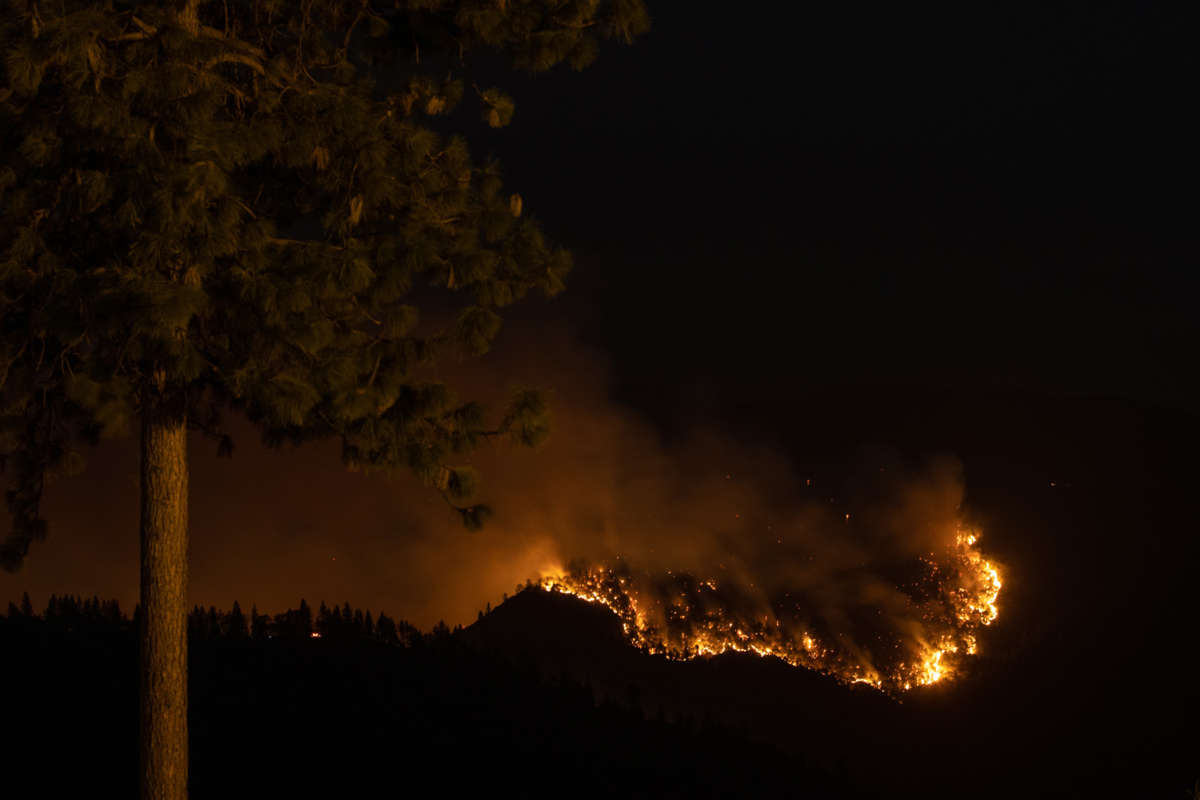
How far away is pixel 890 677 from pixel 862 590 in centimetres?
239

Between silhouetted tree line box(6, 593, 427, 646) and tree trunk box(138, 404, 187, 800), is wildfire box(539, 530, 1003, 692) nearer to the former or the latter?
silhouetted tree line box(6, 593, 427, 646)

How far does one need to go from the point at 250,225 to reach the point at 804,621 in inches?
644

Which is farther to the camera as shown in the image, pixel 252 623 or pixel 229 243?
pixel 252 623

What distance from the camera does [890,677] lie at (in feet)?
61.0

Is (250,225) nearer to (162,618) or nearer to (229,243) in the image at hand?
(229,243)

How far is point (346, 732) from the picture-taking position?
369 inches

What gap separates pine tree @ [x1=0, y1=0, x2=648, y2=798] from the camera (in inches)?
205

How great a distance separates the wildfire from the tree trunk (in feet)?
46.0

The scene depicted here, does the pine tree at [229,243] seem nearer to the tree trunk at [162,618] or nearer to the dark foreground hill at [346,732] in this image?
the tree trunk at [162,618]

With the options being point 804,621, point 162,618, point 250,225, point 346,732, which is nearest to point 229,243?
point 250,225

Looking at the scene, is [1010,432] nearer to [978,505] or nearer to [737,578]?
[978,505]

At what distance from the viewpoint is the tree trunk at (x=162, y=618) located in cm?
588

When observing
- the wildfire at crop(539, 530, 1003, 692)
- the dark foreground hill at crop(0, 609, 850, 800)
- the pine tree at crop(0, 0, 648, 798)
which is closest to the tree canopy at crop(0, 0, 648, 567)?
the pine tree at crop(0, 0, 648, 798)

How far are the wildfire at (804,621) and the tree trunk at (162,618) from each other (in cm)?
1401
